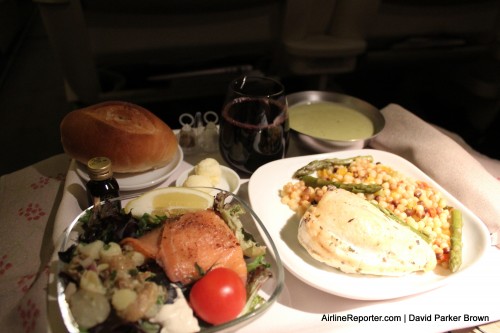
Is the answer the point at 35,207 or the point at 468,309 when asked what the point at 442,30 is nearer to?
the point at 468,309

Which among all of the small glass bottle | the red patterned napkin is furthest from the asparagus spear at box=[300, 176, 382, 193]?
the small glass bottle

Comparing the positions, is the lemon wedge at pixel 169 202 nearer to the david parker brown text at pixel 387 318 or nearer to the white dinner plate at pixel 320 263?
the white dinner plate at pixel 320 263

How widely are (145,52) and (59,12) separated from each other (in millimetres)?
718

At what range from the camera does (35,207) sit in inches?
61.5

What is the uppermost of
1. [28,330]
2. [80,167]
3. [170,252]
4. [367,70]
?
[170,252]

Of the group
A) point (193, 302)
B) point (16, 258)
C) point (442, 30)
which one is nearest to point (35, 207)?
point (16, 258)

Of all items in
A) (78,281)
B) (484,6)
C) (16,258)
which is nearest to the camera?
(78,281)

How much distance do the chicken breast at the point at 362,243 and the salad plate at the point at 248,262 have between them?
12 cm

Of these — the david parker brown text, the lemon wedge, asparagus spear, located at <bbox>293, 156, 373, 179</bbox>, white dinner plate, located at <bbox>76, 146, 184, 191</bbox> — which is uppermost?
the lemon wedge

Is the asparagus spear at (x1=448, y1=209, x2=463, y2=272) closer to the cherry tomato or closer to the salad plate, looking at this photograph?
the salad plate

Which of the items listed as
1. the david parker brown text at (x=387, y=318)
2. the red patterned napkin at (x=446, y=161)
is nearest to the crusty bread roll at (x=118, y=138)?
the david parker brown text at (x=387, y=318)

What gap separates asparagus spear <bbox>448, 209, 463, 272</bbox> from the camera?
1.08m

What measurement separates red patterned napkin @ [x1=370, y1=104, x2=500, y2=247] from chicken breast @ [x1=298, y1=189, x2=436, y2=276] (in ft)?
1.36

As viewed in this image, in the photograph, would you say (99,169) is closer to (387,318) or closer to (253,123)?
(253,123)
